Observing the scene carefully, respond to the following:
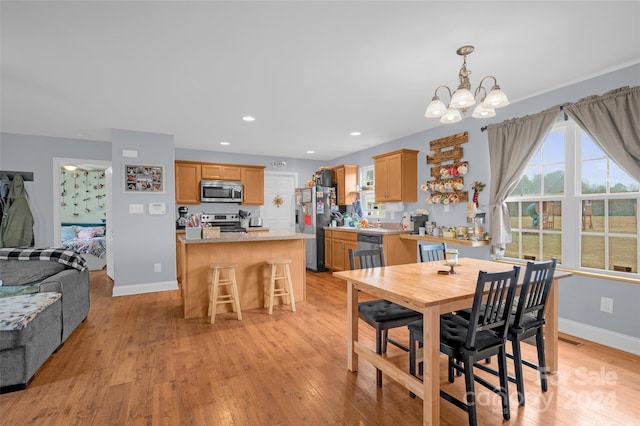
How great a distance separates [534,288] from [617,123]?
1.91 metres

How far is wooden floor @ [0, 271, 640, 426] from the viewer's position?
6.31 ft

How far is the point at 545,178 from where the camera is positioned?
3.49m

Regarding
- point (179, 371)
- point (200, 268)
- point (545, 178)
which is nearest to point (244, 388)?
point (179, 371)

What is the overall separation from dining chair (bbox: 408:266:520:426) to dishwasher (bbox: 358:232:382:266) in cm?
300

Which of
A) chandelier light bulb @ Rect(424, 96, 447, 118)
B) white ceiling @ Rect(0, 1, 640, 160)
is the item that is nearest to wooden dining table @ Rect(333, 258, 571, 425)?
chandelier light bulb @ Rect(424, 96, 447, 118)

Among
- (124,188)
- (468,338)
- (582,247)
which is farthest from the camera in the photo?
(124,188)

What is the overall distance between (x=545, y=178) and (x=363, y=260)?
2.34 metres

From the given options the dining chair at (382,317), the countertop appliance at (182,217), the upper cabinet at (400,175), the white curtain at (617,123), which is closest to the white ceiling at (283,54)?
the white curtain at (617,123)

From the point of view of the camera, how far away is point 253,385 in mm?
2273

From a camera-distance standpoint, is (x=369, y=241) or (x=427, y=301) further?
(x=369, y=241)

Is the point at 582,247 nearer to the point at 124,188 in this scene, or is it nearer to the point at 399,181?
the point at 399,181

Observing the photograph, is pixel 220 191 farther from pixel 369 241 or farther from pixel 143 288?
pixel 369 241

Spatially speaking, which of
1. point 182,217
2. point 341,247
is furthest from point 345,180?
point 182,217

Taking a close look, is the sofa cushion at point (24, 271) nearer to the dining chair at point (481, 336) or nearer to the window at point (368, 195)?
the dining chair at point (481, 336)
